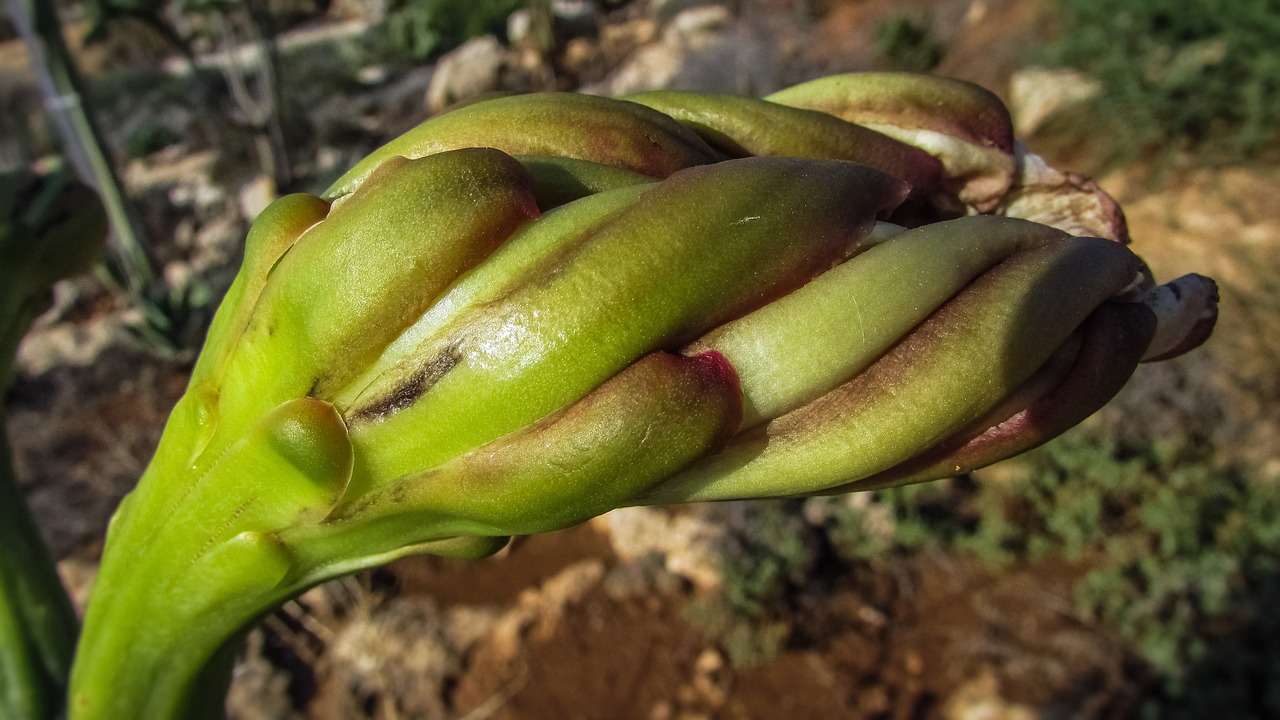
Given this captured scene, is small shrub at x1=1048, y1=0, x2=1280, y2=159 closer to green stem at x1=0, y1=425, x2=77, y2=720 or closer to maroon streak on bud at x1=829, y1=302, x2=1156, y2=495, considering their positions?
maroon streak on bud at x1=829, y1=302, x2=1156, y2=495

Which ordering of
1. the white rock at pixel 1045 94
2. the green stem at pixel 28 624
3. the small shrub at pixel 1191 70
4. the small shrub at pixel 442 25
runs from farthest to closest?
the small shrub at pixel 442 25
the white rock at pixel 1045 94
the small shrub at pixel 1191 70
the green stem at pixel 28 624

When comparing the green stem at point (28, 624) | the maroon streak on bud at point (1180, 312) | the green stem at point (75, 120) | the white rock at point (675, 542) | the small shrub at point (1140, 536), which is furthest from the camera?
the green stem at point (75, 120)

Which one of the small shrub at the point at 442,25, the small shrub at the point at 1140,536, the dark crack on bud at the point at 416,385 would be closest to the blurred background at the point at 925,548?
the small shrub at the point at 1140,536

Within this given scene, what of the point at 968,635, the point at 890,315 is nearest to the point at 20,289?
the point at 890,315

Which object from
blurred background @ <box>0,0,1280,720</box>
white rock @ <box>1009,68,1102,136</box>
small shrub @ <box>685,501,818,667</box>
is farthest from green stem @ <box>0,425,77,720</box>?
white rock @ <box>1009,68,1102,136</box>

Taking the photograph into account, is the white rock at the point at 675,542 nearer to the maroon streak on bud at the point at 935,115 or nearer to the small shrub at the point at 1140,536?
the small shrub at the point at 1140,536

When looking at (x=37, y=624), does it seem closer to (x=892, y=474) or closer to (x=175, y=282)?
(x=892, y=474)
